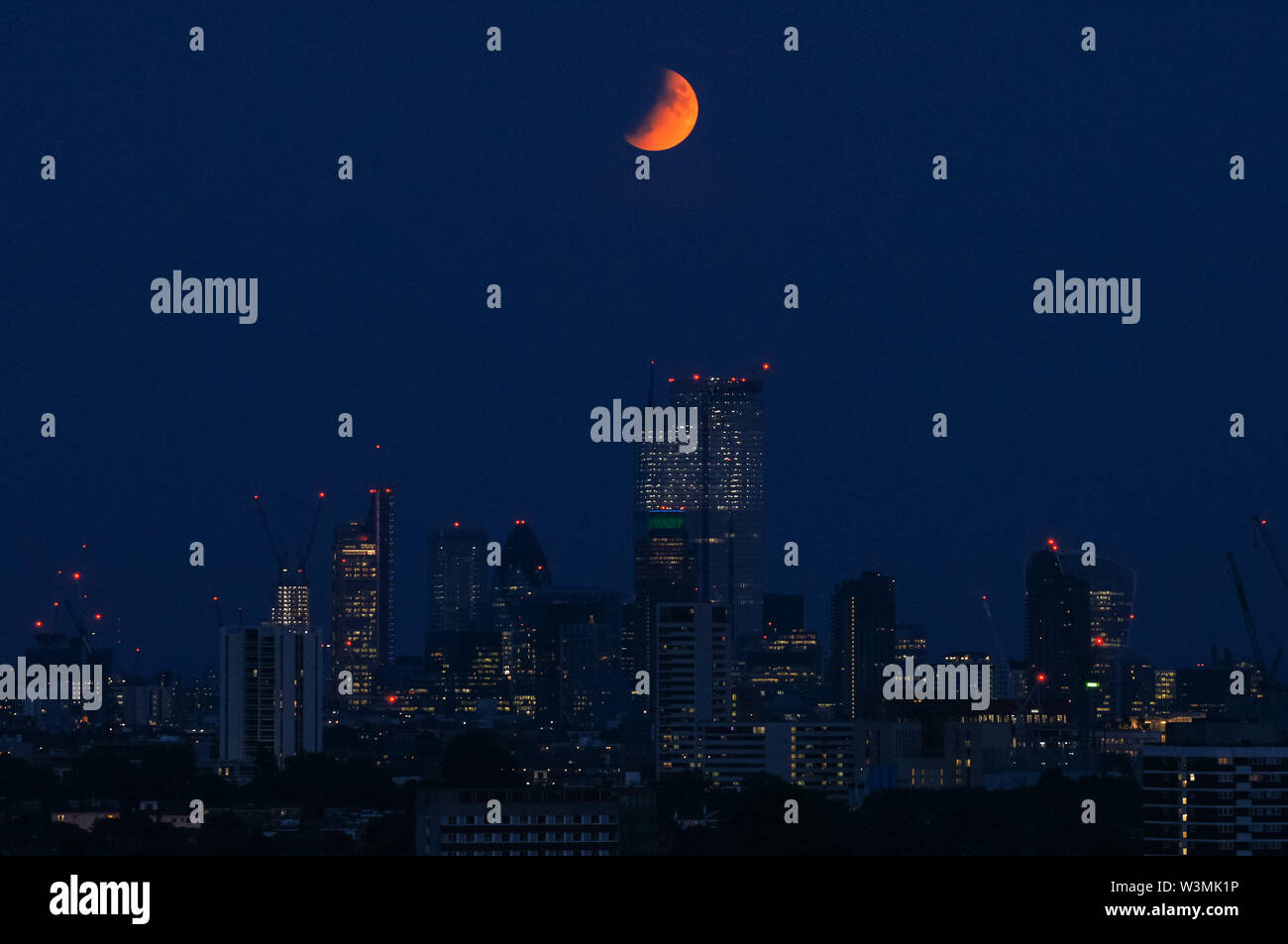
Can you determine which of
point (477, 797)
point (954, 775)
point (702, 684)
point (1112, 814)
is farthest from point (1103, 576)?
point (477, 797)

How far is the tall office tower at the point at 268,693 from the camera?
11938cm

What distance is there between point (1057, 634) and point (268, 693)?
64775 millimetres

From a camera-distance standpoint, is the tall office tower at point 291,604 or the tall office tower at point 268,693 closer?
the tall office tower at point 268,693

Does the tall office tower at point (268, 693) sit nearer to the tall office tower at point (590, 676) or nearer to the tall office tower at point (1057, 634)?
the tall office tower at point (590, 676)

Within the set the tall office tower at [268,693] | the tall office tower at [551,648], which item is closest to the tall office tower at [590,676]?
the tall office tower at [551,648]

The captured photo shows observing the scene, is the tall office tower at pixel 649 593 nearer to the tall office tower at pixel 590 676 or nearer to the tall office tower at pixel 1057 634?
the tall office tower at pixel 590 676

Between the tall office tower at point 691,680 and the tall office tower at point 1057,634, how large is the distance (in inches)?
985

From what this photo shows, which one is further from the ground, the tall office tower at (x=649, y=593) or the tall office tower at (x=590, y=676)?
the tall office tower at (x=649, y=593)

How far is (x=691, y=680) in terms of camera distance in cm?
13538

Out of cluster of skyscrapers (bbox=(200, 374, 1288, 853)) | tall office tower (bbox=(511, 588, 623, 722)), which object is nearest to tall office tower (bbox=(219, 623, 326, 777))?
cluster of skyscrapers (bbox=(200, 374, 1288, 853))
